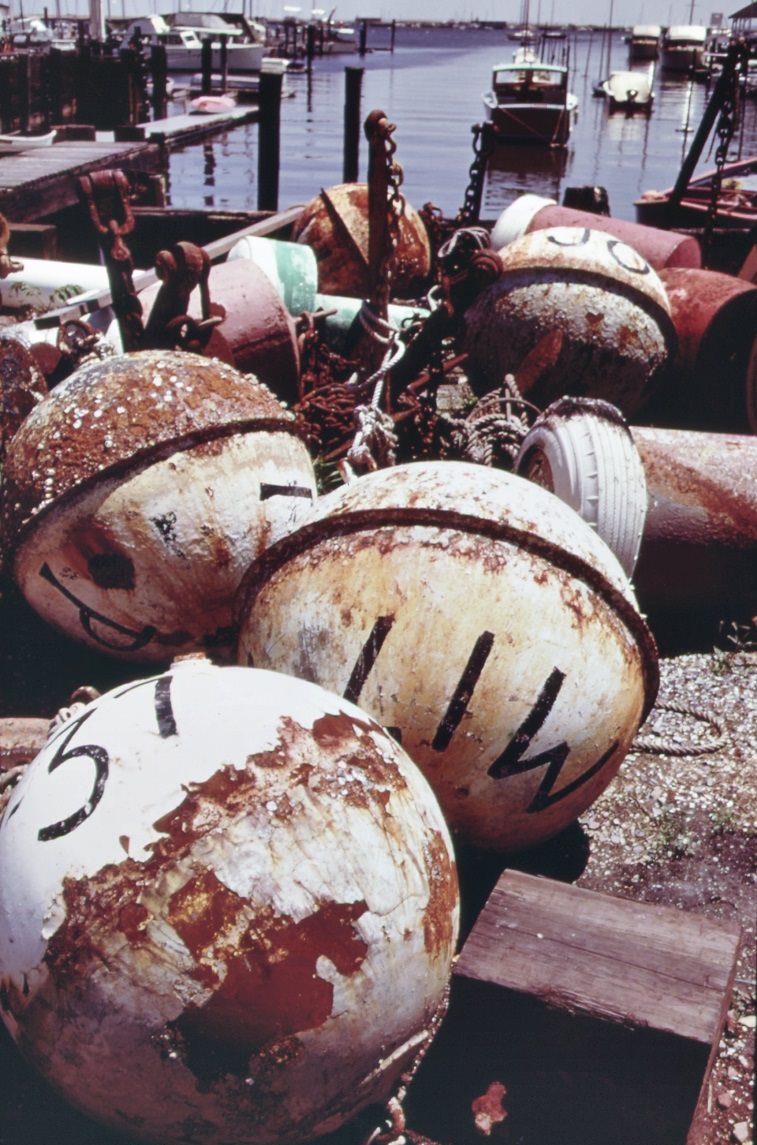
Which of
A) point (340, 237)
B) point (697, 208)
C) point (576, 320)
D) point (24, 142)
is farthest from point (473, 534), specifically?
point (24, 142)

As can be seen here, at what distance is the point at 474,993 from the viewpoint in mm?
2740

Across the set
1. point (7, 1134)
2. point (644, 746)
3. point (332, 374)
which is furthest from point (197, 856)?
point (332, 374)

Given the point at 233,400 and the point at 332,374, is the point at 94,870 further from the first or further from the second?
the point at 332,374

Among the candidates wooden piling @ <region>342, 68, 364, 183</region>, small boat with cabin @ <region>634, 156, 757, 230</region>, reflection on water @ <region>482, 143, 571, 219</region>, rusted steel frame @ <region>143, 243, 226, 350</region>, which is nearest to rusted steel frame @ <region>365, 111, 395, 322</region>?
rusted steel frame @ <region>143, 243, 226, 350</region>

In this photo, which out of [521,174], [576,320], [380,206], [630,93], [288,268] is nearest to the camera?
[380,206]

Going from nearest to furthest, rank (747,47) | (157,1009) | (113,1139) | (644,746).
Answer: (157,1009) → (113,1139) → (644,746) → (747,47)

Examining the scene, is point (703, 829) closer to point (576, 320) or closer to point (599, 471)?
point (599, 471)

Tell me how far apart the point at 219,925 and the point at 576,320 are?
5060 millimetres

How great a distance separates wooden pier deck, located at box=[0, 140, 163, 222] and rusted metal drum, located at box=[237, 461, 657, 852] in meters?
9.98

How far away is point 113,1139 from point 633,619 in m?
1.90

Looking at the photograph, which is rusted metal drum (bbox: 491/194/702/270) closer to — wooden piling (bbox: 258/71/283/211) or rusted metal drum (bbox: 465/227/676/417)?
rusted metal drum (bbox: 465/227/676/417)

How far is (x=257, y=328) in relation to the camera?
5992mm

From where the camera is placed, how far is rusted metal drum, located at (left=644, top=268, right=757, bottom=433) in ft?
22.8

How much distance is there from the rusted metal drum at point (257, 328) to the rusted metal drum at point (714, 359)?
8.16 ft
